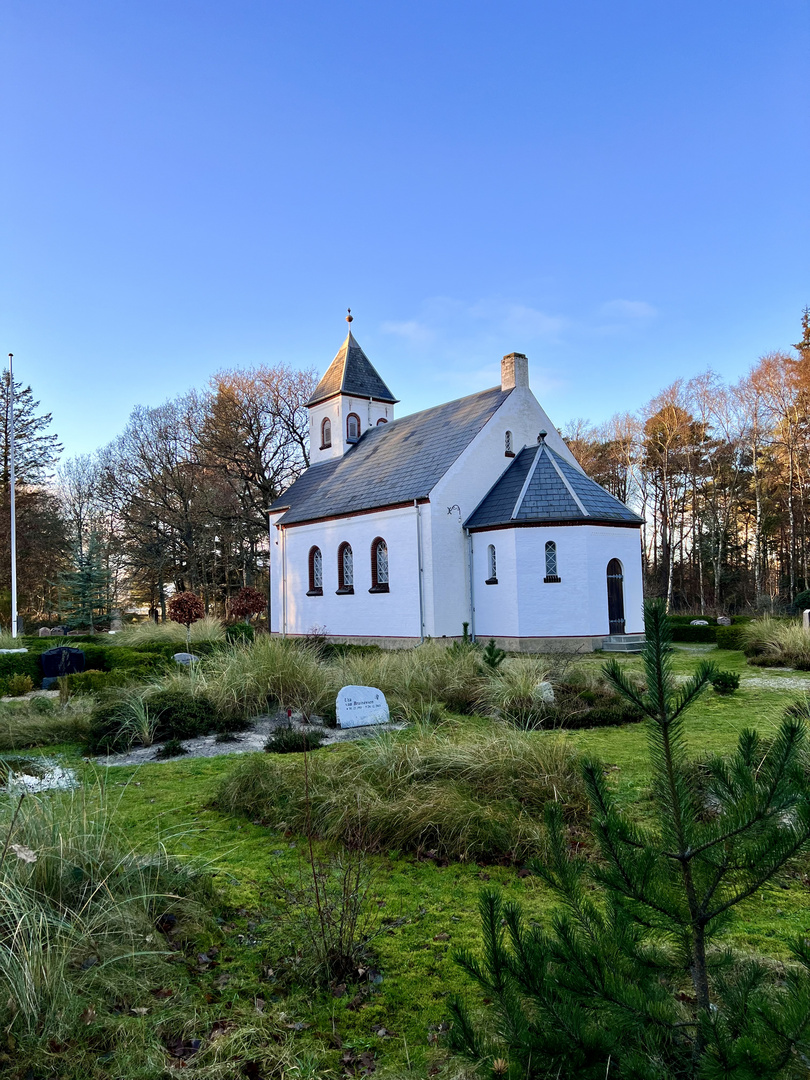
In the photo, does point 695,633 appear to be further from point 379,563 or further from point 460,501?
point 379,563

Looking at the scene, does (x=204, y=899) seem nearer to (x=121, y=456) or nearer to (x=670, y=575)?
(x=670, y=575)

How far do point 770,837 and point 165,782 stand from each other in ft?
20.7

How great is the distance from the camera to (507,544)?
64.9 feet

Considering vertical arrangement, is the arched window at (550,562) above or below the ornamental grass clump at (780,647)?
above

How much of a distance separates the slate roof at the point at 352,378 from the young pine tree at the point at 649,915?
2680 centimetres

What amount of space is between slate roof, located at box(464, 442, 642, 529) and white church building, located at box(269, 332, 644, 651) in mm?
44

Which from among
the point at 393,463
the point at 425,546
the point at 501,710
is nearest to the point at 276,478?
the point at 393,463

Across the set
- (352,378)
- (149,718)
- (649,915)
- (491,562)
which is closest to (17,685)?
(149,718)

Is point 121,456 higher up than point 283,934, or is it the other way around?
point 121,456

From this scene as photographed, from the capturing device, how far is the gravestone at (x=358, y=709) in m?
9.12

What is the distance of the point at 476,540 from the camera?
20.9 metres

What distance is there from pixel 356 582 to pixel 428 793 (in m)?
18.0

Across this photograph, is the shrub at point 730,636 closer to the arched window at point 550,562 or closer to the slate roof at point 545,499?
the slate roof at point 545,499

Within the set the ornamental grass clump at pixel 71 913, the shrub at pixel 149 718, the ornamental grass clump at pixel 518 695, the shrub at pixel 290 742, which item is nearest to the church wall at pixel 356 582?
the ornamental grass clump at pixel 518 695
